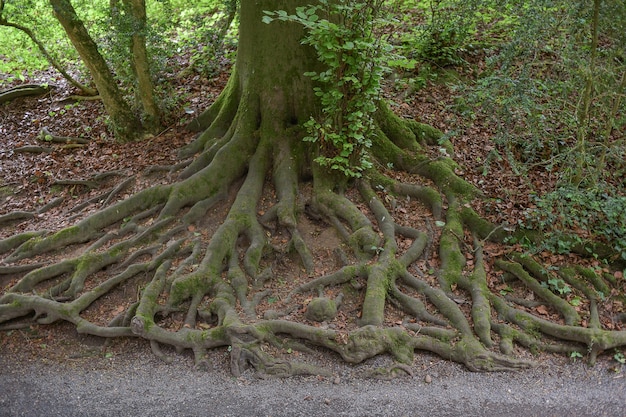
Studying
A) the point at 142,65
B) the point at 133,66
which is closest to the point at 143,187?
the point at 142,65

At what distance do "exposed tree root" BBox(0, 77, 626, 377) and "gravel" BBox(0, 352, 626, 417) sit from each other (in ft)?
0.63

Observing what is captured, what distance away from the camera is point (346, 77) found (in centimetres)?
690

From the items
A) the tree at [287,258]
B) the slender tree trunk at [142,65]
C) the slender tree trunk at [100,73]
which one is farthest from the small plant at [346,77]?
the slender tree trunk at [100,73]

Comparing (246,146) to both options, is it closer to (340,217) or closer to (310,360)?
(340,217)

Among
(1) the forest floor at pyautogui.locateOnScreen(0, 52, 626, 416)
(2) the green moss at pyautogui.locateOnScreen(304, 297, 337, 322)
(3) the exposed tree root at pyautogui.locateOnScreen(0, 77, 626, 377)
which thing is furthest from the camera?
(2) the green moss at pyautogui.locateOnScreen(304, 297, 337, 322)

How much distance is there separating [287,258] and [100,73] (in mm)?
5219

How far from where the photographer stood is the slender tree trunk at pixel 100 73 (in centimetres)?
896

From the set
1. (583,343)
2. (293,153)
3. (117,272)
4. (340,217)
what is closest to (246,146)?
(293,153)

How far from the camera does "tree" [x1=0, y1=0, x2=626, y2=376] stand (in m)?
6.20

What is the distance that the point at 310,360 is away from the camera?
6062 millimetres

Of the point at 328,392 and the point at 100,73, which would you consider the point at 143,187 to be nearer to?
the point at 100,73

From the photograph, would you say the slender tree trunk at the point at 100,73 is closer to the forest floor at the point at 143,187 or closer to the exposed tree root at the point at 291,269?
the forest floor at the point at 143,187

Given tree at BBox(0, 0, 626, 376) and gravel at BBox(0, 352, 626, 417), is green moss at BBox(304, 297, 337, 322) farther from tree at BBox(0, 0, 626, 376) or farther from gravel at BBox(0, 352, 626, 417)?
gravel at BBox(0, 352, 626, 417)

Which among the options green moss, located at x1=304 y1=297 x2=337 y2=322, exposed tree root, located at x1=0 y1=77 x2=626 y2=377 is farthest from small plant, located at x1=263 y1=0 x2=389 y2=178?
green moss, located at x1=304 y1=297 x2=337 y2=322
